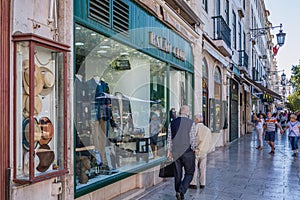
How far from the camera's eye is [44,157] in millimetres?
4152

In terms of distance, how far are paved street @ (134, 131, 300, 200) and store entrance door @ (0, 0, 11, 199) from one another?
342 centimetres

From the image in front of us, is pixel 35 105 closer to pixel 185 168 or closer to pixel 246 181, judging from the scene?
pixel 185 168

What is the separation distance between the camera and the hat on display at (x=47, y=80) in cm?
418

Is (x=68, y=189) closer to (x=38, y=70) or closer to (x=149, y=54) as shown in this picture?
(x=38, y=70)

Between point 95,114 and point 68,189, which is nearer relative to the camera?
point 68,189

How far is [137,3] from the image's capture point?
7.13 m

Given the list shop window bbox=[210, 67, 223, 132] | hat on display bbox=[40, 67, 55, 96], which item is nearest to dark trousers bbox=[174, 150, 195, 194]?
hat on display bbox=[40, 67, 55, 96]

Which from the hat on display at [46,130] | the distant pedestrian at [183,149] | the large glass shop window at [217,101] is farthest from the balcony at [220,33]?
the hat on display at [46,130]

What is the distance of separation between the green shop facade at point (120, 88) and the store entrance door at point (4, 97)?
1403 millimetres

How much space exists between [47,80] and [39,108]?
14.3 inches

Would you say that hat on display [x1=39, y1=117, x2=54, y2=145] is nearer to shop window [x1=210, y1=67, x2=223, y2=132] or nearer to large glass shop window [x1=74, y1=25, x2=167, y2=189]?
large glass shop window [x1=74, y1=25, x2=167, y2=189]

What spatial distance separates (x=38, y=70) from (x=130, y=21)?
3.12 meters

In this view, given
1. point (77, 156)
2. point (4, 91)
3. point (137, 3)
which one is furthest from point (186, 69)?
point (4, 91)

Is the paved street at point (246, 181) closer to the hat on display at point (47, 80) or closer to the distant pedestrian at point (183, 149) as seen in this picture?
the distant pedestrian at point (183, 149)
